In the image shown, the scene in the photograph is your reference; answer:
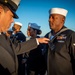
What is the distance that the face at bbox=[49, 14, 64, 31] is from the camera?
442cm

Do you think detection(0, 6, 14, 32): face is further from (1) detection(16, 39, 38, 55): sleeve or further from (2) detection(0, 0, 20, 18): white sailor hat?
(1) detection(16, 39, 38, 55): sleeve

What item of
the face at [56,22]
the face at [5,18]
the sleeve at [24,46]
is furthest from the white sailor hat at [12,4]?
the face at [56,22]

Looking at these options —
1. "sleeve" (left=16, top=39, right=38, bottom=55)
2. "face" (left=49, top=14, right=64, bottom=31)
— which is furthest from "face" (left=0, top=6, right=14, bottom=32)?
"face" (left=49, top=14, right=64, bottom=31)

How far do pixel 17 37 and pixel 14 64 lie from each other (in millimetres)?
4819

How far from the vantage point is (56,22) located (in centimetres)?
446

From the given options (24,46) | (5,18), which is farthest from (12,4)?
(24,46)

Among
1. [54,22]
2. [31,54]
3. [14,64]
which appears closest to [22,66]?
[31,54]

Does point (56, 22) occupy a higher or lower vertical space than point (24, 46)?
higher

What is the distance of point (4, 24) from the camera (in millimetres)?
2553

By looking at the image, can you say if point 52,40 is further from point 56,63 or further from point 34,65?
point 34,65

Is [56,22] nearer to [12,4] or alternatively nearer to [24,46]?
[24,46]

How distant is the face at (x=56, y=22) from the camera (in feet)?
14.5

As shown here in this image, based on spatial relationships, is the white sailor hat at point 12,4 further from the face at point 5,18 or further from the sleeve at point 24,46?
the sleeve at point 24,46

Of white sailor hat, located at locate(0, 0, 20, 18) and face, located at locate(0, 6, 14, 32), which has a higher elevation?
white sailor hat, located at locate(0, 0, 20, 18)
